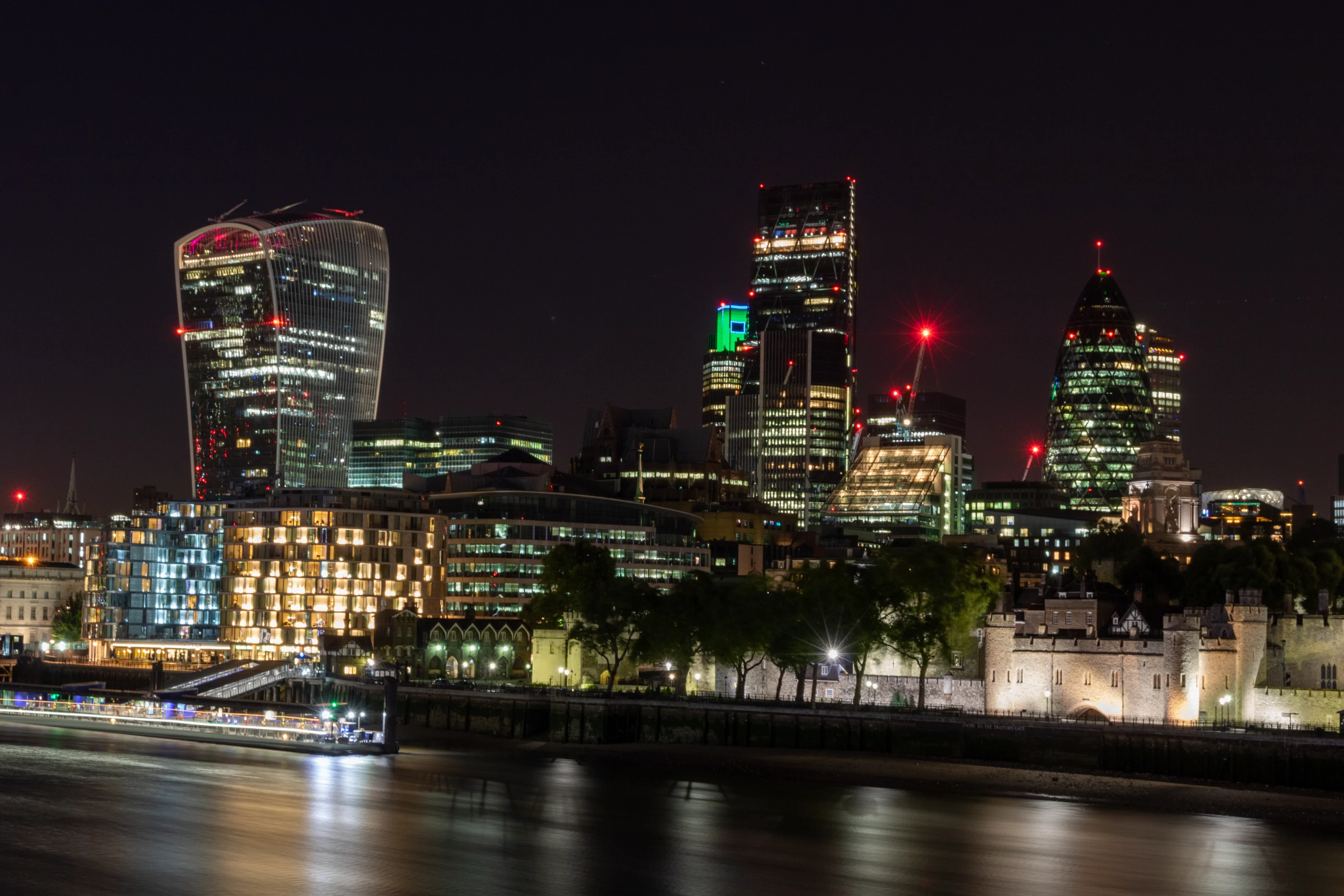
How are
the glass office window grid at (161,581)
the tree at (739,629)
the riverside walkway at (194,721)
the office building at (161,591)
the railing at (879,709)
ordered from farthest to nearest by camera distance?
the glass office window grid at (161,581) < the office building at (161,591) < the tree at (739,629) < the riverside walkway at (194,721) < the railing at (879,709)

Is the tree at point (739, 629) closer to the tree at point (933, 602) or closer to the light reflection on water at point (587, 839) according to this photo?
the tree at point (933, 602)

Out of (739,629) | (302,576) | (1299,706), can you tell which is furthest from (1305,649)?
(302,576)

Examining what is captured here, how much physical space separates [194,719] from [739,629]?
1518 inches

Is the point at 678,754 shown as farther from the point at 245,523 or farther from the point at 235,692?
the point at 245,523

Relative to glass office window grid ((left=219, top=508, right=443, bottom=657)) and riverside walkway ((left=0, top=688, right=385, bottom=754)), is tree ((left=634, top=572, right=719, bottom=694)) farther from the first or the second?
glass office window grid ((left=219, top=508, right=443, bottom=657))

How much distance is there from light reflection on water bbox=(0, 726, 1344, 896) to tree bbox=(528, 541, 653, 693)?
33.3 m

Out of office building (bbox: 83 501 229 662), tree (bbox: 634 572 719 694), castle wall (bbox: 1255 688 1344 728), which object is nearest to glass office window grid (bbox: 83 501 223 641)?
office building (bbox: 83 501 229 662)

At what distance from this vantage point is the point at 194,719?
4870 inches

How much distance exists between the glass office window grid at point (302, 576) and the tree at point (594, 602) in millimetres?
35675

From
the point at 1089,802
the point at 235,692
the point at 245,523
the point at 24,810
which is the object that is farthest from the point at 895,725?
the point at 245,523

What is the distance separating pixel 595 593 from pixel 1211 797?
200 feet

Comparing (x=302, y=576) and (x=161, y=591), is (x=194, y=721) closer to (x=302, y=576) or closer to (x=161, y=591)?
(x=302, y=576)

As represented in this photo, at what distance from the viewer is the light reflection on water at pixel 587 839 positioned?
209ft

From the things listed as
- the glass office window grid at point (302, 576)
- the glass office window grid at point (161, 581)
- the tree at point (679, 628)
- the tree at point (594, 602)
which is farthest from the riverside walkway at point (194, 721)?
the glass office window grid at point (161, 581)
